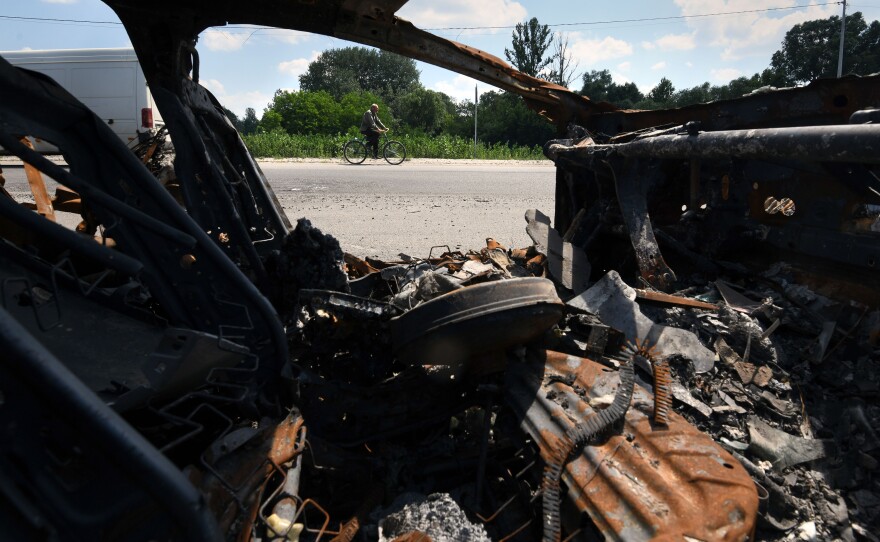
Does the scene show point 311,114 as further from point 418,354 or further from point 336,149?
point 418,354

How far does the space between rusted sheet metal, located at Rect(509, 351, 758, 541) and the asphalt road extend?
13.0 ft

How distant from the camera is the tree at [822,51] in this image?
40.4m

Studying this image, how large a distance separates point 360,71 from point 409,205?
6669 cm

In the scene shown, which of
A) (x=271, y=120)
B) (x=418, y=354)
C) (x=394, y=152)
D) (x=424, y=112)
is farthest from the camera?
(x=424, y=112)

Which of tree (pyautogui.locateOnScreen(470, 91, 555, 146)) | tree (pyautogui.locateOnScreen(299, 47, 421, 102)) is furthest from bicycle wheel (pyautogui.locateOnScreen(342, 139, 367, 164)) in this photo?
tree (pyautogui.locateOnScreen(299, 47, 421, 102))

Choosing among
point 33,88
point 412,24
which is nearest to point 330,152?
point 412,24

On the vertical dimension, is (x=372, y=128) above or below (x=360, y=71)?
below

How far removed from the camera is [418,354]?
2330 mm

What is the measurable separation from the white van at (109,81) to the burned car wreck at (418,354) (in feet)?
34.1

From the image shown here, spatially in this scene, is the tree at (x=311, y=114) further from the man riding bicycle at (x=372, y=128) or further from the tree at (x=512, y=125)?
the man riding bicycle at (x=372, y=128)

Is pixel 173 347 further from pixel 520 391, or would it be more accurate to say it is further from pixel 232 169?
pixel 232 169

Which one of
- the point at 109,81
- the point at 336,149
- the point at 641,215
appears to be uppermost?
the point at 109,81

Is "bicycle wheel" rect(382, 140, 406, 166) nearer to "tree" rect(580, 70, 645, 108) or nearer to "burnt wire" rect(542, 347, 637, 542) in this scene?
"burnt wire" rect(542, 347, 637, 542)

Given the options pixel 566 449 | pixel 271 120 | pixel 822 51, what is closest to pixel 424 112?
pixel 271 120
